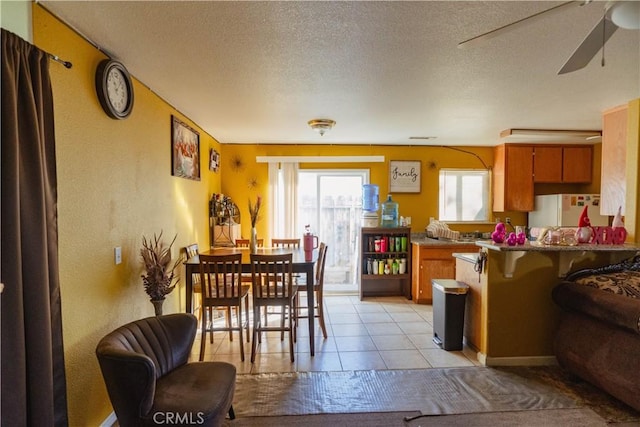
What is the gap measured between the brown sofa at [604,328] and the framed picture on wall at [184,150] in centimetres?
360

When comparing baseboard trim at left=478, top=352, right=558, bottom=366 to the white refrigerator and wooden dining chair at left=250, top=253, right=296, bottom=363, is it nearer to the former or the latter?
wooden dining chair at left=250, top=253, right=296, bottom=363

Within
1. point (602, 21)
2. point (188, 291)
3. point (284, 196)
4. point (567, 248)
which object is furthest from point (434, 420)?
point (284, 196)

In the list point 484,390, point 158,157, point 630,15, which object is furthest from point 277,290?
point 630,15

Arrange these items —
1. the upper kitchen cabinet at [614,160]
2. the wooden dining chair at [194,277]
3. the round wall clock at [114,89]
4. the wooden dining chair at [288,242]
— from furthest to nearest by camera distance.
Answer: the wooden dining chair at [288,242] → the wooden dining chair at [194,277] → the upper kitchen cabinet at [614,160] → the round wall clock at [114,89]

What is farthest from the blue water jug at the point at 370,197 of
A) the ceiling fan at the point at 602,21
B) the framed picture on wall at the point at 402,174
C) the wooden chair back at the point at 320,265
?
the ceiling fan at the point at 602,21

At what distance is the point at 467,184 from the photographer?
17.7ft

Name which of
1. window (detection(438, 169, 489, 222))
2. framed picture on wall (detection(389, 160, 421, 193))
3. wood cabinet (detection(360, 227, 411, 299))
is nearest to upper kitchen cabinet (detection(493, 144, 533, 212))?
window (detection(438, 169, 489, 222))

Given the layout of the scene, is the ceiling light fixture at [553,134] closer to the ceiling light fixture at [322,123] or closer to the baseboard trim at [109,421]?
the ceiling light fixture at [322,123]

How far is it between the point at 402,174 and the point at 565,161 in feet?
7.65

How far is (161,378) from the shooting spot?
6.40 ft

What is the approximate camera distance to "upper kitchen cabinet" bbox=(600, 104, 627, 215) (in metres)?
3.06

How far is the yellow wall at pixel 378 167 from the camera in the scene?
17.0 ft

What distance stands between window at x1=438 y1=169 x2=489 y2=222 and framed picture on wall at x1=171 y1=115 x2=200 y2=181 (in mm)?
3660

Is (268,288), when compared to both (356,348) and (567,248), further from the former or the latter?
(567,248)
